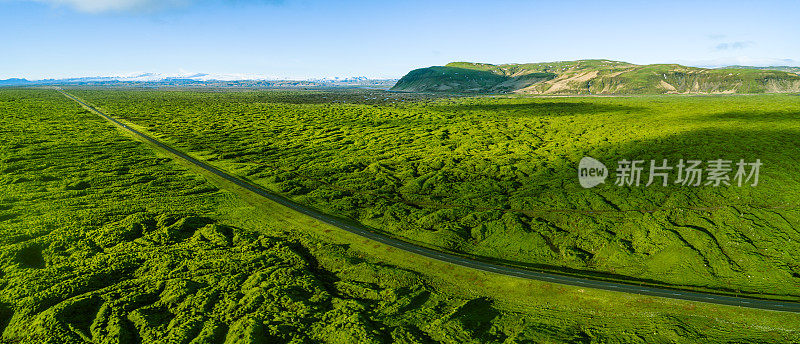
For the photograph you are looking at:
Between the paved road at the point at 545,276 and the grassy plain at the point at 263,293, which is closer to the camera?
the grassy plain at the point at 263,293

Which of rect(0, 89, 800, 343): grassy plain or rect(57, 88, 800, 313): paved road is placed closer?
rect(0, 89, 800, 343): grassy plain

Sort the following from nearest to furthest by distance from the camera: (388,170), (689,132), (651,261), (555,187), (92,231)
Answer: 1. (651,261)
2. (92,231)
3. (555,187)
4. (388,170)
5. (689,132)

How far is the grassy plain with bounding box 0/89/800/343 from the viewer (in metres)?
26.6

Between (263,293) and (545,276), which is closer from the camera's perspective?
(263,293)

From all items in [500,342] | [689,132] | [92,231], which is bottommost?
[500,342]

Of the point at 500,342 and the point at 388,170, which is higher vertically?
the point at 388,170

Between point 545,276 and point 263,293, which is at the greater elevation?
point 263,293

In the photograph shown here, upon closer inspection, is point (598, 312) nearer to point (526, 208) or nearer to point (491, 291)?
point (491, 291)

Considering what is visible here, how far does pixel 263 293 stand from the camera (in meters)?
30.5

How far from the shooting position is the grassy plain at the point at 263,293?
26641mm

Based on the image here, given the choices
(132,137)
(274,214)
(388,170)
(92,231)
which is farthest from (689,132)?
(132,137)

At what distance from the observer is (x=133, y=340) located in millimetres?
25516

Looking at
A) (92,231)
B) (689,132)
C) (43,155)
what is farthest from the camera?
(689,132)

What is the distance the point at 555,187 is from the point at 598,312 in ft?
94.9
